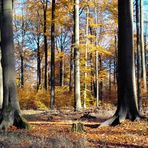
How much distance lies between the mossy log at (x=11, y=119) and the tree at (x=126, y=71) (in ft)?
10.4

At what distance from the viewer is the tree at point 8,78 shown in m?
13.7

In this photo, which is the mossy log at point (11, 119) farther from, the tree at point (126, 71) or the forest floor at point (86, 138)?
the tree at point (126, 71)

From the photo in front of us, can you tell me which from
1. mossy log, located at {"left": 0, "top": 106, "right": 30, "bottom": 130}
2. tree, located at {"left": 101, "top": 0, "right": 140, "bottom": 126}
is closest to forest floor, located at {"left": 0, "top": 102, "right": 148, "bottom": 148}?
mossy log, located at {"left": 0, "top": 106, "right": 30, "bottom": 130}

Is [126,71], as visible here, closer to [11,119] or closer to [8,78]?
[8,78]

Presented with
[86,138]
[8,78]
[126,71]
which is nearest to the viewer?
[86,138]

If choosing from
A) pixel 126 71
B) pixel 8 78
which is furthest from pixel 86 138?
pixel 8 78

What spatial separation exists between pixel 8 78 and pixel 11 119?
153cm

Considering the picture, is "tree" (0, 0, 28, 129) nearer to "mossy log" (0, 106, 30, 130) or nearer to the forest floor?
"mossy log" (0, 106, 30, 130)

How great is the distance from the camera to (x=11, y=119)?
1363 centimetres

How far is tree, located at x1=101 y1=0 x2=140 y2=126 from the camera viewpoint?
14.2 metres

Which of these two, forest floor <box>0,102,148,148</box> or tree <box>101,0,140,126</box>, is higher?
tree <box>101,0,140,126</box>

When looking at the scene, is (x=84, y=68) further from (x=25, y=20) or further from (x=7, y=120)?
(x=25, y=20)

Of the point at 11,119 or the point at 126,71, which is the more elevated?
the point at 126,71

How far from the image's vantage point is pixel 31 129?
43.8 ft
